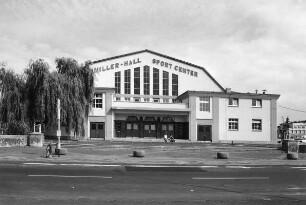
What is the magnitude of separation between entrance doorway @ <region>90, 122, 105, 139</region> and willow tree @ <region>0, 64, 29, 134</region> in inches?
608

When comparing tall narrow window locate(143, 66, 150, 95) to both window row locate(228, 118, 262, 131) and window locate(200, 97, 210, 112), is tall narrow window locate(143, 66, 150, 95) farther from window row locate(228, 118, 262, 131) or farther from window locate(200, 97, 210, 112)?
window row locate(228, 118, 262, 131)

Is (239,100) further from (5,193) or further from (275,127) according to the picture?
(5,193)

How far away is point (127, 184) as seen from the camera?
13.0 m

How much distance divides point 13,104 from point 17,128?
2.25 metres

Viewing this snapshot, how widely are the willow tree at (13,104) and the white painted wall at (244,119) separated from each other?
28222 millimetres

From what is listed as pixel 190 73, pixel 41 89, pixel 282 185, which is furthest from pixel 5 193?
pixel 190 73

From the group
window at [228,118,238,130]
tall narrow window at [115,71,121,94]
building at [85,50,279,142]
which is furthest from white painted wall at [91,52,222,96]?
window at [228,118,238,130]

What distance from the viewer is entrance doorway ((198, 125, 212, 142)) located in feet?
175

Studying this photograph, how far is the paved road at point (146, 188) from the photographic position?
10148 millimetres

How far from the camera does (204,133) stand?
53750mm

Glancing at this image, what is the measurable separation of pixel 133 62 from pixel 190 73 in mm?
9328

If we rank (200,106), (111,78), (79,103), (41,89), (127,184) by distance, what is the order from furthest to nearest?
(111,78), (200,106), (79,103), (41,89), (127,184)

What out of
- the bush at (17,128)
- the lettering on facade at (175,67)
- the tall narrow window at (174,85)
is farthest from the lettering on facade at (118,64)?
the bush at (17,128)

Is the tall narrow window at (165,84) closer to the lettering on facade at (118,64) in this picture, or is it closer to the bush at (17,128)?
the lettering on facade at (118,64)
